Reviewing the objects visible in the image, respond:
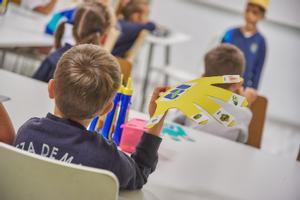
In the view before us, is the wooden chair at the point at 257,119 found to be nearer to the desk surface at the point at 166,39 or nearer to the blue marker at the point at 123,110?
the blue marker at the point at 123,110

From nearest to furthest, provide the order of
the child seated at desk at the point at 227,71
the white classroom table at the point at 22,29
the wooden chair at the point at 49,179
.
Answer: the wooden chair at the point at 49,179, the child seated at desk at the point at 227,71, the white classroom table at the point at 22,29

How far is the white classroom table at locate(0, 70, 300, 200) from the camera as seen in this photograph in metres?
1.60

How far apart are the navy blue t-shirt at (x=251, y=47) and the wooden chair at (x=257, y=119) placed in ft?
3.74

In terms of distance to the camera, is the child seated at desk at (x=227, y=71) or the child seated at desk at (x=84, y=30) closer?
the child seated at desk at (x=227, y=71)

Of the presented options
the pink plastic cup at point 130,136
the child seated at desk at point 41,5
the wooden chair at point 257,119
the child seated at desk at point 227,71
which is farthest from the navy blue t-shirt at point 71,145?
the child seated at desk at point 41,5

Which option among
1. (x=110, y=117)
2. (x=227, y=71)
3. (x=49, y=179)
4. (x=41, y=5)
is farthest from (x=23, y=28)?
(x=49, y=179)

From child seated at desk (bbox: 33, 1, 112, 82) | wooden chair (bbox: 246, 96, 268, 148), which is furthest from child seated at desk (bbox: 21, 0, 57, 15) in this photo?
wooden chair (bbox: 246, 96, 268, 148)

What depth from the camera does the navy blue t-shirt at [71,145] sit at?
1.33 metres

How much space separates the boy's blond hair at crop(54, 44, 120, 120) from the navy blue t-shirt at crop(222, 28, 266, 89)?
259cm

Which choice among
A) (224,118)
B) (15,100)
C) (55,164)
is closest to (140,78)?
(15,100)

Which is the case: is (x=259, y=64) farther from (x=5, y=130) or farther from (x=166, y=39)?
(x=5, y=130)

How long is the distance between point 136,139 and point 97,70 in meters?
0.45

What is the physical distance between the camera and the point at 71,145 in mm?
1334

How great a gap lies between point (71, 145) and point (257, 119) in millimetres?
1585
